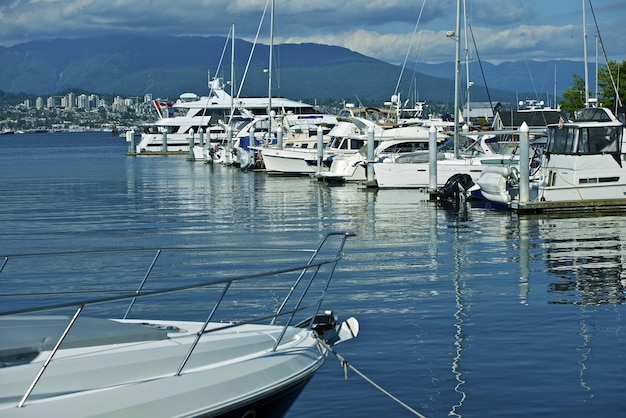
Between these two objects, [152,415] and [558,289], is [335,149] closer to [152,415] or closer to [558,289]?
[558,289]

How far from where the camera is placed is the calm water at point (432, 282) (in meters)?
12.0

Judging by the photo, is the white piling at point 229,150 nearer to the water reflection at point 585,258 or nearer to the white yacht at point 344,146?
the white yacht at point 344,146

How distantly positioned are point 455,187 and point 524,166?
6165 mm

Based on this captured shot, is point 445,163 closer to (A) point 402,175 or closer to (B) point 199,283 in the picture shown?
(A) point 402,175

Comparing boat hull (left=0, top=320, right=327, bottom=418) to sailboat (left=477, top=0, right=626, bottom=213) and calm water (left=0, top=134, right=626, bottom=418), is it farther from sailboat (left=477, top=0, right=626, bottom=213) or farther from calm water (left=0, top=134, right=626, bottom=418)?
sailboat (left=477, top=0, right=626, bottom=213)

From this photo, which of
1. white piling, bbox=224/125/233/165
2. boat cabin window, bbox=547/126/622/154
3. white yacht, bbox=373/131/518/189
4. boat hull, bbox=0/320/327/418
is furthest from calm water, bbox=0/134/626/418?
white piling, bbox=224/125/233/165

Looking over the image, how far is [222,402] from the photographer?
26.3 ft

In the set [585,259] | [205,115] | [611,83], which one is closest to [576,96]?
[611,83]

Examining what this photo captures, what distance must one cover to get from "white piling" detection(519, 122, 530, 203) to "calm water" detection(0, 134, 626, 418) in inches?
30.0

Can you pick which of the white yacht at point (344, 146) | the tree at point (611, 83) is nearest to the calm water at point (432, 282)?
the white yacht at point (344, 146)

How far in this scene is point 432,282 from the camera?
1934 centimetres

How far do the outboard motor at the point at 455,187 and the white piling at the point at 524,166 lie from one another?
511 centimetres

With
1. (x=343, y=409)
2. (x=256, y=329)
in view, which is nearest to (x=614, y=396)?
(x=343, y=409)

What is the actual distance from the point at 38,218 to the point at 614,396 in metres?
25.5
